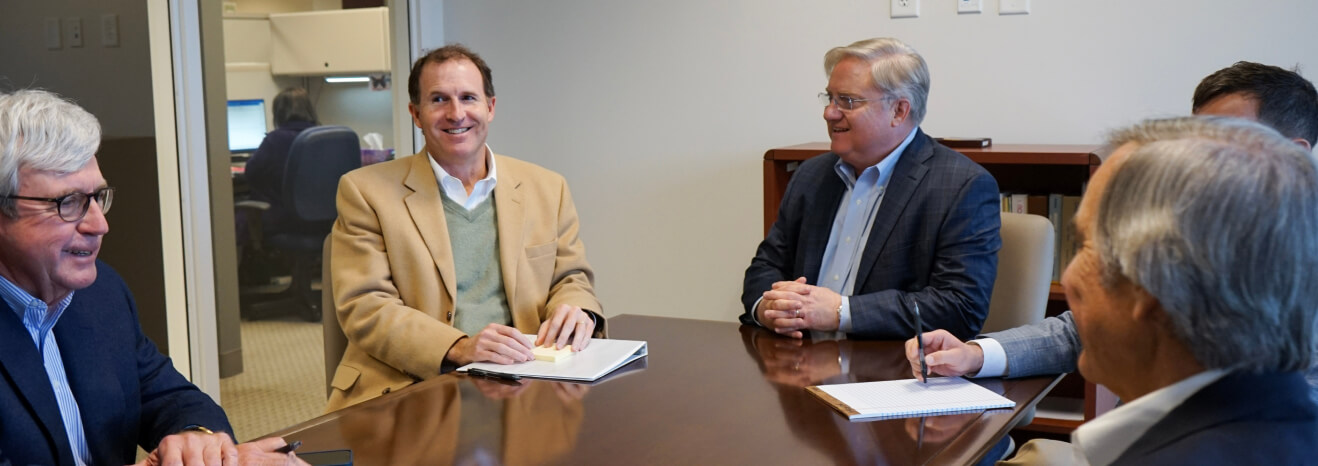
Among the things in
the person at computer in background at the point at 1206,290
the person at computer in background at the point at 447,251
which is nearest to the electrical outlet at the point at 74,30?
the person at computer in background at the point at 447,251

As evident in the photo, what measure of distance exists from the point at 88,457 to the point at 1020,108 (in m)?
2.86

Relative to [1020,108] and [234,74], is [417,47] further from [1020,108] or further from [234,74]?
[1020,108]

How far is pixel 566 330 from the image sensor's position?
7.07 ft

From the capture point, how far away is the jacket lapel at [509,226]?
2426mm

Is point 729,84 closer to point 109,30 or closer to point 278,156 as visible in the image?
point 278,156

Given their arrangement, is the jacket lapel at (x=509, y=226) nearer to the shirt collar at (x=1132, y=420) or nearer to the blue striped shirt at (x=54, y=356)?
the blue striped shirt at (x=54, y=356)

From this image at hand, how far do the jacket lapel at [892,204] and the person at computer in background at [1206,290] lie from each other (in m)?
1.40

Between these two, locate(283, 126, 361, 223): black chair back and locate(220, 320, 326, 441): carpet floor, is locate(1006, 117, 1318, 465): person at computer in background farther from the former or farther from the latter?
locate(283, 126, 361, 223): black chair back

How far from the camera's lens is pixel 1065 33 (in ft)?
11.2

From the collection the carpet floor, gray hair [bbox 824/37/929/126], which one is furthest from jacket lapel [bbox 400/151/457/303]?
the carpet floor

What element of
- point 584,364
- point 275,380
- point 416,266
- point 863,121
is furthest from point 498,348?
point 275,380

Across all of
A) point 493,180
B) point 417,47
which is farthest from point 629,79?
point 493,180

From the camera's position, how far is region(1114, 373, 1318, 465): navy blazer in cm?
95

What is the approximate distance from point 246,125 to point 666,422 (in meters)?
2.82
